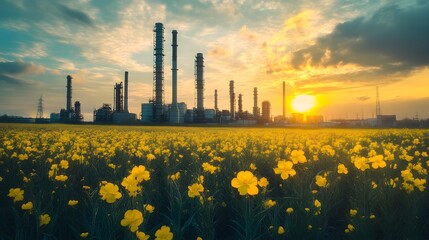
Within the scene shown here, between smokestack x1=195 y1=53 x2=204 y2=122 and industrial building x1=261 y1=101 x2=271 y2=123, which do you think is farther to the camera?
industrial building x1=261 y1=101 x2=271 y2=123

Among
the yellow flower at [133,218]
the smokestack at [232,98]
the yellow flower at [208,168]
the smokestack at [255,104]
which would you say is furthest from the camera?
the smokestack at [255,104]

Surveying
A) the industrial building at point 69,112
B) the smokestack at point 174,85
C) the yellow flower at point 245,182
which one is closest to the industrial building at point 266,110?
the smokestack at point 174,85

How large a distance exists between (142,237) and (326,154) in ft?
16.3

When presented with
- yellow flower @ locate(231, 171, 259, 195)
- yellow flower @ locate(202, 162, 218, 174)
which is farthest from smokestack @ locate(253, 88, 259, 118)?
yellow flower @ locate(231, 171, 259, 195)

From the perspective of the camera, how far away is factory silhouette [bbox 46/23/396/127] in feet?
181

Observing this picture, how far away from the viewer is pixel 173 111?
5697cm

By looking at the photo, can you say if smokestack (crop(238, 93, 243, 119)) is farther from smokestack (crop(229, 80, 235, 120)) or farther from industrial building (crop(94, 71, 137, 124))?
industrial building (crop(94, 71, 137, 124))

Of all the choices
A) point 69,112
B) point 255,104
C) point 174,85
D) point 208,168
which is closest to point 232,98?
point 255,104

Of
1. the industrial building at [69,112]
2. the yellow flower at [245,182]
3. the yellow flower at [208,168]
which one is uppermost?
the industrial building at [69,112]

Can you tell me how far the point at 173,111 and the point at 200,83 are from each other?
355 inches

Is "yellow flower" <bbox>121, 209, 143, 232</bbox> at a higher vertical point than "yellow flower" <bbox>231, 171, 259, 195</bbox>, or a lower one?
lower

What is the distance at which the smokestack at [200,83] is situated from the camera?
203 feet

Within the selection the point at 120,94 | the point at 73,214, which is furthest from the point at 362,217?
the point at 120,94

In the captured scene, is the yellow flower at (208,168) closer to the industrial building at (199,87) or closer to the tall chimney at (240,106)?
the industrial building at (199,87)
